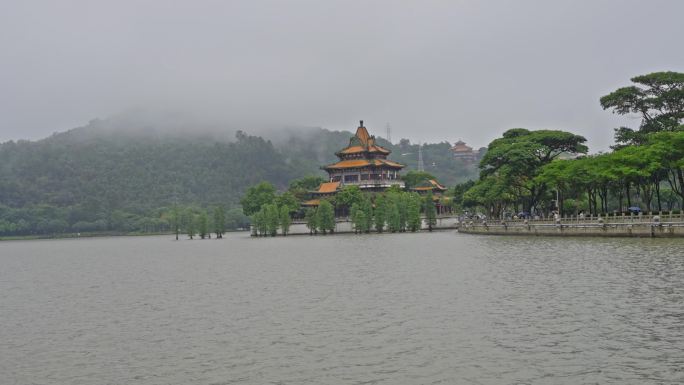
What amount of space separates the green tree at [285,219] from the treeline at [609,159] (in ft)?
130

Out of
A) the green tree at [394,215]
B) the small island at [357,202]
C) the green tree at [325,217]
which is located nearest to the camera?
the green tree at [394,215]

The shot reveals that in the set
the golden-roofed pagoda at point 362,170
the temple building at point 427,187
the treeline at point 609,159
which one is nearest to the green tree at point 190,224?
the golden-roofed pagoda at point 362,170

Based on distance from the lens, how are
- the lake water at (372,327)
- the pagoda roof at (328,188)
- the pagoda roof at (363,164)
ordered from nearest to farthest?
1. the lake water at (372,327)
2. the pagoda roof at (328,188)
3. the pagoda roof at (363,164)

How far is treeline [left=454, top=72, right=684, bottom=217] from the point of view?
65.7 metres

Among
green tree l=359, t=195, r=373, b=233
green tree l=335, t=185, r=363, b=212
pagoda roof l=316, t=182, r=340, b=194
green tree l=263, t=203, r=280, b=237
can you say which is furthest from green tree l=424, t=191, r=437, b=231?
green tree l=263, t=203, r=280, b=237

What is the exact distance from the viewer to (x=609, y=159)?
70.0 m

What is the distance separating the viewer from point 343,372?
59.3 feet

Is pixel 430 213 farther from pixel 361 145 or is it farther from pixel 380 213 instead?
pixel 361 145

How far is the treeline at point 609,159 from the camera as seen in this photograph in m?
65.7

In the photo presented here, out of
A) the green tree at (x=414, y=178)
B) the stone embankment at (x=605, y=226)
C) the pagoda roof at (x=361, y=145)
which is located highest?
the pagoda roof at (x=361, y=145)

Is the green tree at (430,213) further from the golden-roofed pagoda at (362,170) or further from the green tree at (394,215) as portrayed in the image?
the golden-roofed pagoda at (362,170)

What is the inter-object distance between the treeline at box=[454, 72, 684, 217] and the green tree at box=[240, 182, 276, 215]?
175ft

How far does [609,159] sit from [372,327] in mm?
53882

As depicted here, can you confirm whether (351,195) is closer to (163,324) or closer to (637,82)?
(637,82)
